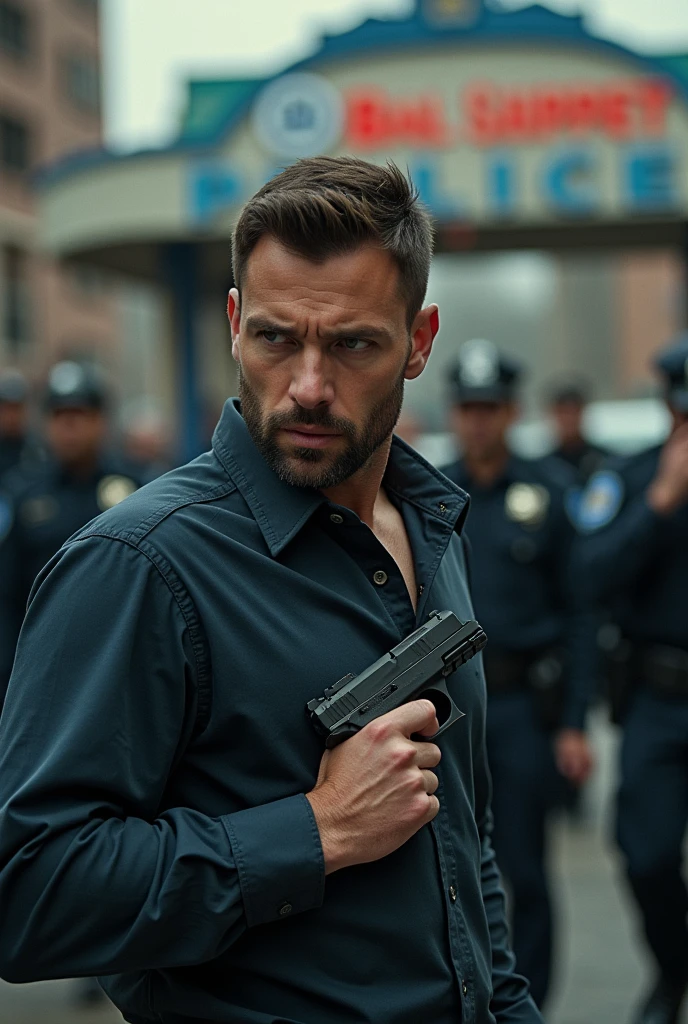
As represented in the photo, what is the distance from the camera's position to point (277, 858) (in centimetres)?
163

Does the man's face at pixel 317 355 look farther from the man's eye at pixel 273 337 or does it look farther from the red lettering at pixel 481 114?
the red lettering at pixel 481 114

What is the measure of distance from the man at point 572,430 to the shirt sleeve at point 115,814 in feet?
25.2

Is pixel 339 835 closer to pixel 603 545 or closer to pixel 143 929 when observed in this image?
pixel 143 929

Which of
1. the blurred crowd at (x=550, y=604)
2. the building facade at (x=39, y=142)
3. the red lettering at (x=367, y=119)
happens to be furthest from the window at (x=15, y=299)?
the blurred crowd at (x=550, y=604)

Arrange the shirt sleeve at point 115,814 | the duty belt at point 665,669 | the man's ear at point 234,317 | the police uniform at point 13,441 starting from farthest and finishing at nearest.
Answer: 1. the police uniform at point 13,441
2. the duty belt at point 665,669
3. the man's ear at point 234,317
4. the shirt sleeve at point 115,814

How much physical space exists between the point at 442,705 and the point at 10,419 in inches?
276

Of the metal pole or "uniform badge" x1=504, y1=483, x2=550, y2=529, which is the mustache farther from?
the metal pole

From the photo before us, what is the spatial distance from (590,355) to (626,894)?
50.1m

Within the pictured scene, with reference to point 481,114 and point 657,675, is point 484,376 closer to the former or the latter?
point 657,675

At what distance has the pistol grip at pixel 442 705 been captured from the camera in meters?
→ 1.84

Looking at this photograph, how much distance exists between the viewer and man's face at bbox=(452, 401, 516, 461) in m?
5.18

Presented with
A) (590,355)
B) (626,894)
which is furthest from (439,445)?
(590,355)

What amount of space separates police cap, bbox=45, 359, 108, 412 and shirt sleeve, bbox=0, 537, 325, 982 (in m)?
3.96

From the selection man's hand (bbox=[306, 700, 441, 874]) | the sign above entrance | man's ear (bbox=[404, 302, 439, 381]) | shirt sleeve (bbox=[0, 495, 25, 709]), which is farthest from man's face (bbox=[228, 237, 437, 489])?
the sign above entrance
